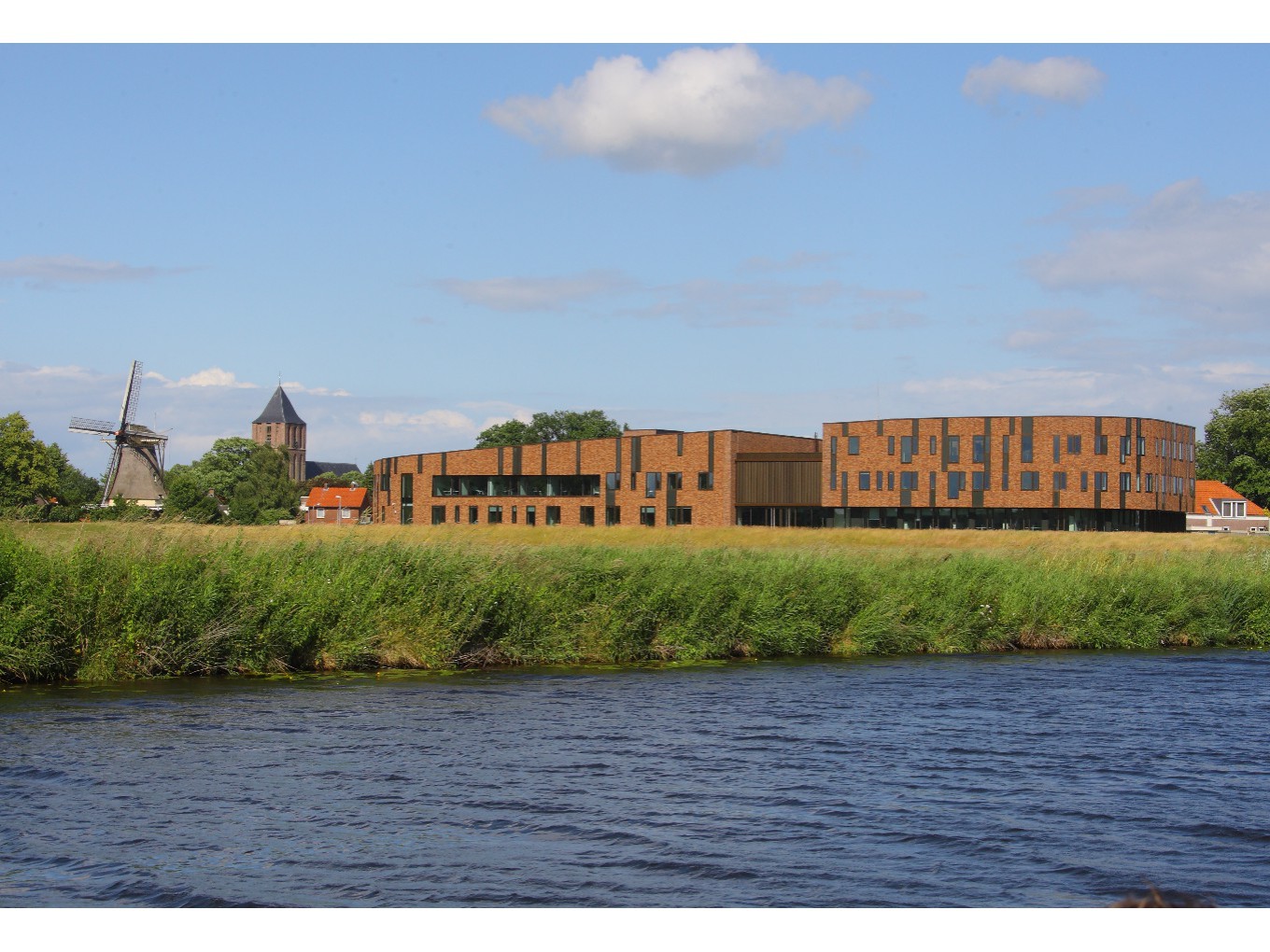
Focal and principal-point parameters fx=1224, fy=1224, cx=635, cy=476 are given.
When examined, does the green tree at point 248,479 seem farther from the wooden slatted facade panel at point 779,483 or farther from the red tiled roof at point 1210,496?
the red tiled roof at point 1210,496

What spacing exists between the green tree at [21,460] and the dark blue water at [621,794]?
78.5 m

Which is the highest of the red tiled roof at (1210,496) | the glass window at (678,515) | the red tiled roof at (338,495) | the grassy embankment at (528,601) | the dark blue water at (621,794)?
the red tiled roof at (1210,496)

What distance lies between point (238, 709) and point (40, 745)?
9.72ft

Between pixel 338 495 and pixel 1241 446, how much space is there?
294 feet

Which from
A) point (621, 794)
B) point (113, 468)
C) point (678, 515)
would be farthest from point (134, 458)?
point (621, 794)

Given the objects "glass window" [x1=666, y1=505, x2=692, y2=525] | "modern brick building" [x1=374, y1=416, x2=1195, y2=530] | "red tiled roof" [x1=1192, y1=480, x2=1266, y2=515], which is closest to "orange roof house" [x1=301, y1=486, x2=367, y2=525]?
"modern brick building" [x1=374, y1=416, x2=1195, y2=530]

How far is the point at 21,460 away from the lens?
288 feet

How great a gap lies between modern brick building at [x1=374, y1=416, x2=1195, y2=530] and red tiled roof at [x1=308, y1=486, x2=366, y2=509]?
157 feet

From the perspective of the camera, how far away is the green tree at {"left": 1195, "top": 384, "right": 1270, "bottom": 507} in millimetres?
105750

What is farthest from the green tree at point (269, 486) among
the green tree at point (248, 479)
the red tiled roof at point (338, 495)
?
the red tiled roof at point (338, 495)

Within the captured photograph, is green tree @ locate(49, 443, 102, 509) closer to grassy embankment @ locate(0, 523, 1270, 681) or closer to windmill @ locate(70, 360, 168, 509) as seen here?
windmill @ locate(70, 360, 168, 509)

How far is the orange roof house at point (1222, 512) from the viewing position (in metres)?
88.4

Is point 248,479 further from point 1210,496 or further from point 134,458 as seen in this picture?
point 1210,496

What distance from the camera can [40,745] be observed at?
541 inches
